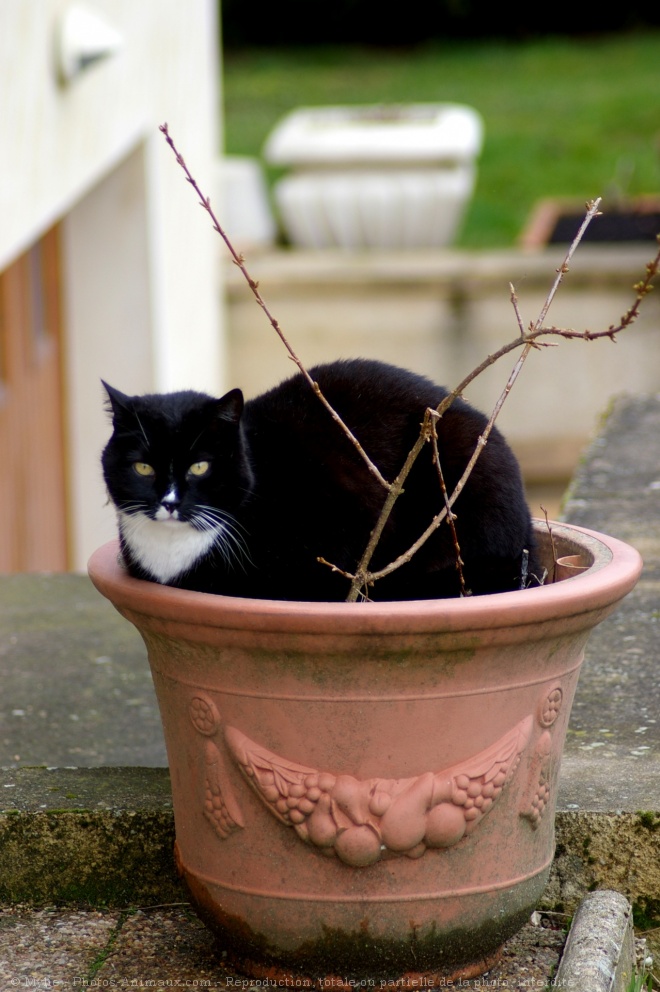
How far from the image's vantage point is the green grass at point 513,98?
10492 mm

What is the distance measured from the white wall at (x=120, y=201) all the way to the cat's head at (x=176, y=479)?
1.94 meters

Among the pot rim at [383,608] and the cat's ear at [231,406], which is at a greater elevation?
the cat's ear at [231,406]

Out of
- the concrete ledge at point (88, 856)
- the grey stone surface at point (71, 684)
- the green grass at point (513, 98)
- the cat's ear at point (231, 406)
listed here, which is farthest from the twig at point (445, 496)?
the green grass at point (513, 98)

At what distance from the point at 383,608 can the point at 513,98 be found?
41.6 feet

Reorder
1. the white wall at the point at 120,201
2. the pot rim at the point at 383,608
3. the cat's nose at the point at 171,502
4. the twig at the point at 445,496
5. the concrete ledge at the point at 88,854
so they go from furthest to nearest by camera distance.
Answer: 1. the white wall at the point at 120,201
2. the concrete ledge at the point at 88,854
3. the cat's nose at the point at 171,502
4. the twig at the point at 445,496
5. the pot rim at the point at 383,608

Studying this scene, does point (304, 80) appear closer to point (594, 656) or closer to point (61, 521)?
point (61, 521)

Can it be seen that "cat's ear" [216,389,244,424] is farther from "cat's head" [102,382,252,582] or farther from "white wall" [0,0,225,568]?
"white wall" [0,0,225,568]

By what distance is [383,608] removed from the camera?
1.37 metres

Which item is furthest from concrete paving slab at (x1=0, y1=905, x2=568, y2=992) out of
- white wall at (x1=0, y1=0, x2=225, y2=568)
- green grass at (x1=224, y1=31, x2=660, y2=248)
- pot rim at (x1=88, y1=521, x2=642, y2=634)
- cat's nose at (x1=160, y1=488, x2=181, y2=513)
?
green grass at (x1=224, y1=31, x2=660, y2=248)

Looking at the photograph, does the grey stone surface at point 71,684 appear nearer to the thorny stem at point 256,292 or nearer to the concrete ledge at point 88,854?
the concrete ledge at point 88,854

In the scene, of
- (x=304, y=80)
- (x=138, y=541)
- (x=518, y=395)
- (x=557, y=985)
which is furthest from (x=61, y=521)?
(x=304, y=80)

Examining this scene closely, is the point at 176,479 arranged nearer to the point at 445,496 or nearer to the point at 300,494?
the point at 300,494

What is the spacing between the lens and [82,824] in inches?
70.0

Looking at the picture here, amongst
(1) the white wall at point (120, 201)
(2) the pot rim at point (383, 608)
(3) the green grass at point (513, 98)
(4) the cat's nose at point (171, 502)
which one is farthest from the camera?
(3) the green grass at point (513, 98)
